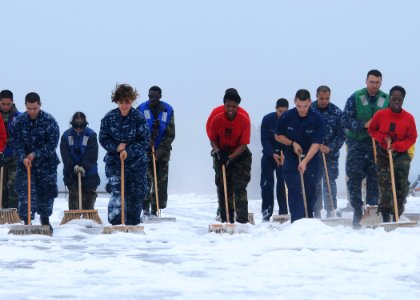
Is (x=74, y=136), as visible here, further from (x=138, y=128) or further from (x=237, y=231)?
(x=237, y=231)

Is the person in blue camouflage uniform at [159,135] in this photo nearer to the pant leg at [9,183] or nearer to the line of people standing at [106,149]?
the pant leg at [9,183]

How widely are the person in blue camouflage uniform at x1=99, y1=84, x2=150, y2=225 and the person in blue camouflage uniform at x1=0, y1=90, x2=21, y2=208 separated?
2881 millimetres

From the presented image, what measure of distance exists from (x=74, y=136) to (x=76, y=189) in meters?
0.83

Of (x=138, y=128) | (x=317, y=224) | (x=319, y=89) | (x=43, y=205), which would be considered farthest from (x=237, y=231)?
(x=319, y=89)

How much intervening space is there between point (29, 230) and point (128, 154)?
1549 millimetres

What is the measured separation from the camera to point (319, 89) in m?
15.0

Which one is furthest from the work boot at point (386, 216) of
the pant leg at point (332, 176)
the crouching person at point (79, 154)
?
the crouching person at point (79, 154)

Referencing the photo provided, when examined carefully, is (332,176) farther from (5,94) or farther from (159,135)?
(5,94)

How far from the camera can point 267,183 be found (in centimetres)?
1504

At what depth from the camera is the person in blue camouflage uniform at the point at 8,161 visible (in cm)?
1478

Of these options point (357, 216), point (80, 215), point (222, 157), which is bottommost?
point (357, 216)

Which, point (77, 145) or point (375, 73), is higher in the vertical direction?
point (375, 73)

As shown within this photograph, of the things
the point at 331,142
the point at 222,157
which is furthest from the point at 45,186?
the point at 331,142

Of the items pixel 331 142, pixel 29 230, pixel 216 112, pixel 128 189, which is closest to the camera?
pixel 29 230
